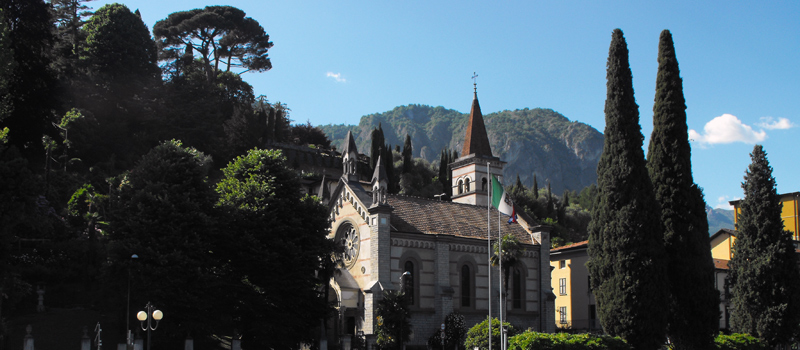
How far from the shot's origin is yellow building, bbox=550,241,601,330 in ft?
180

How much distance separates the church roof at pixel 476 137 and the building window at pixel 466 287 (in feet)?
44.2

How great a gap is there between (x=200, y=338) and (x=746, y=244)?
31143 mm

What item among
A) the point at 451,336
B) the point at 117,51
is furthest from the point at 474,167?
the point at 117,51

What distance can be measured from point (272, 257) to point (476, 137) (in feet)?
87.4

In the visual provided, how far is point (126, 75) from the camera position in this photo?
81.0 m

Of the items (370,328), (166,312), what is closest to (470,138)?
(370,328)

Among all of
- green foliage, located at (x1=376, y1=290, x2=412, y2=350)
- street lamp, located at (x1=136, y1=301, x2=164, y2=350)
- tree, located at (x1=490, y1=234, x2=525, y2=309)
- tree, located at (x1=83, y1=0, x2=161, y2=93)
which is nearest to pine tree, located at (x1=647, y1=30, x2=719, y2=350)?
tree, located at (x1=490, y1=234, x2=525, y2=309)

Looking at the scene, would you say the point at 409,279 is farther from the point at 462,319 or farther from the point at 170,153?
the point at 170,153

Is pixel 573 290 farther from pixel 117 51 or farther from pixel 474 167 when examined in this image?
pixel 117 51

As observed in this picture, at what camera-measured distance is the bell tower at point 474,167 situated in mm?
56906

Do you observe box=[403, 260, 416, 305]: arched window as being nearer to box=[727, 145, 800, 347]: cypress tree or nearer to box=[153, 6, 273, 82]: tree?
box=[727, 145, 800, 347]: cypress tree

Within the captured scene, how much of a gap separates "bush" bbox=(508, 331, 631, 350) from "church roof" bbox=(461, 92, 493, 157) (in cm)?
2515

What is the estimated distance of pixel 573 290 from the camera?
5612 cm

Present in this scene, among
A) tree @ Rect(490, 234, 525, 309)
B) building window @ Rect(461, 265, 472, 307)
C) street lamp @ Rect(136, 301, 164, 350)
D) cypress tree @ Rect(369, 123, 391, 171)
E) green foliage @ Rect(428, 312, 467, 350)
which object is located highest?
cypress tree @ Rect(369, 123, 391, 171)
